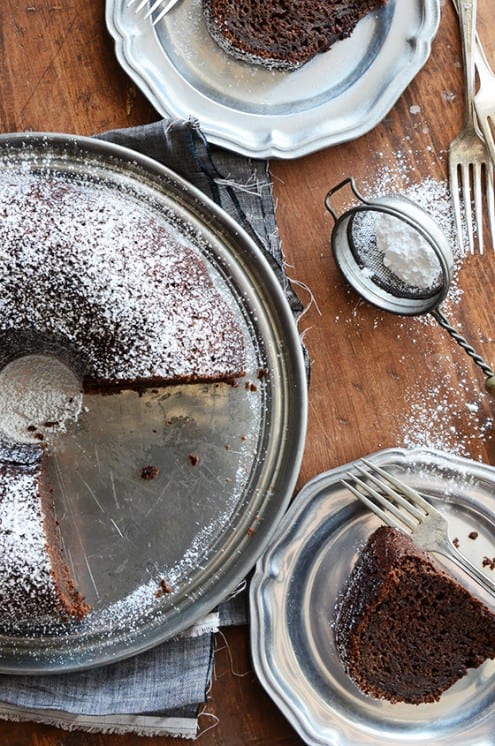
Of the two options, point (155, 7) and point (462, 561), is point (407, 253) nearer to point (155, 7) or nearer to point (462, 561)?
point (462, 561)

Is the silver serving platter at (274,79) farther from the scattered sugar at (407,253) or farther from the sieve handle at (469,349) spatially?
the sieve handle at (469,349)

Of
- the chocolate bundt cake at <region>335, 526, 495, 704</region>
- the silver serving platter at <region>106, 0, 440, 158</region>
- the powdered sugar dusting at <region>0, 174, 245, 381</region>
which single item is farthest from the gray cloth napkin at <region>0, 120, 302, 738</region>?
the chocolate bundt cake at <region>335, 526, 495, 704</region>

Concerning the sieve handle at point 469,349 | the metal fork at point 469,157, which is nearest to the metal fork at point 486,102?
the metal fork at point 469,157

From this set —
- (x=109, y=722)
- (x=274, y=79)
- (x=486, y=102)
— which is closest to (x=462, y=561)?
(x=109, y=722)

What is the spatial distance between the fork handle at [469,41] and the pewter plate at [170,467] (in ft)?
2.81

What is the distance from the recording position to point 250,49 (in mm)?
2670

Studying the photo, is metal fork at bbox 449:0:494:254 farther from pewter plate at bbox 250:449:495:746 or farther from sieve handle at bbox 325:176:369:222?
pewter plate at bbox 250:449:495:746

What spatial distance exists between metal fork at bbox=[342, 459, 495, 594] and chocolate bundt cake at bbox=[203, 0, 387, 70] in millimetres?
1331

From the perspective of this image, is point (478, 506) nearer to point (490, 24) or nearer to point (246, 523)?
point (246, 523)

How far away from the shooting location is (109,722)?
8.34ft

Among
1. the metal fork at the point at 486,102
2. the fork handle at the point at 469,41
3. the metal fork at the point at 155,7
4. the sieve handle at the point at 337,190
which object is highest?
the metal fork at the point at 155,7

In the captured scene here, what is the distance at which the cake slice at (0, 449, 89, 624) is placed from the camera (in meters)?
2.37

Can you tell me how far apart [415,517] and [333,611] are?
16.5 inches

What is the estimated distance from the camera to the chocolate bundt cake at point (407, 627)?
2.49 metres
